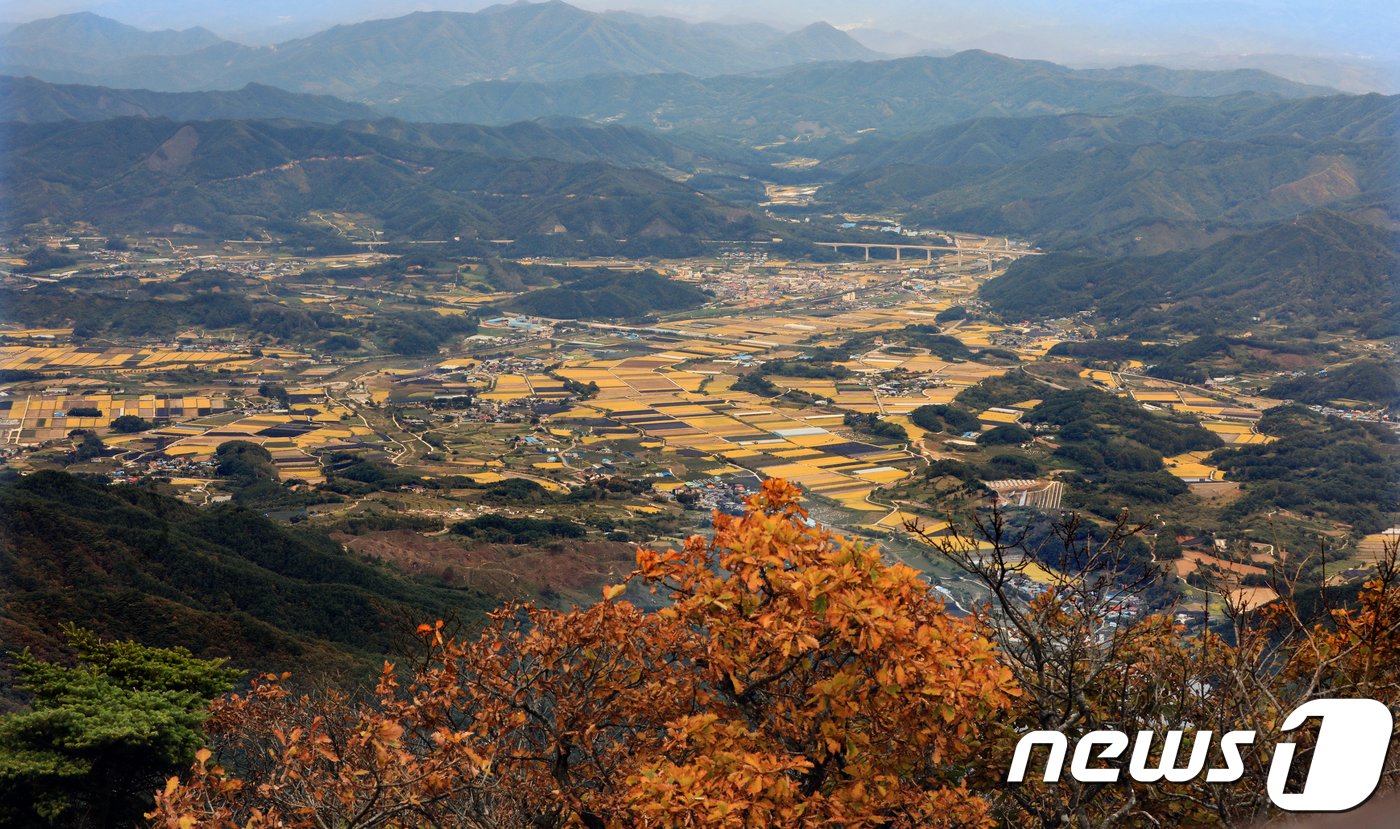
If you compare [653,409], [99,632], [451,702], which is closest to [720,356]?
[653,409]

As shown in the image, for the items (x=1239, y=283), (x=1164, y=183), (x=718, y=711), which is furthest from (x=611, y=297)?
(x=718, y=711)

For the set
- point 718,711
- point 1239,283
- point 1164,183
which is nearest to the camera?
point 718,711

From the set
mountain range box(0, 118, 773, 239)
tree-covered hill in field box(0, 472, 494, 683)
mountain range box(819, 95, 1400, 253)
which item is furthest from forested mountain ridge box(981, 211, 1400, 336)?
tree-covered hill in field box(0, 472, 494, 683)

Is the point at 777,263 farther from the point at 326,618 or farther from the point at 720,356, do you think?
the point at 326,618

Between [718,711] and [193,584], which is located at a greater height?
[718,711]

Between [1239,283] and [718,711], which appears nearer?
[718,711]

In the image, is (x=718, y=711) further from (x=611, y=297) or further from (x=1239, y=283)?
(x=1239, y=283)

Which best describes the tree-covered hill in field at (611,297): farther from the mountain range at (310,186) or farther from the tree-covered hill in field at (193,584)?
the tree-covered hill in field at (193,584)
